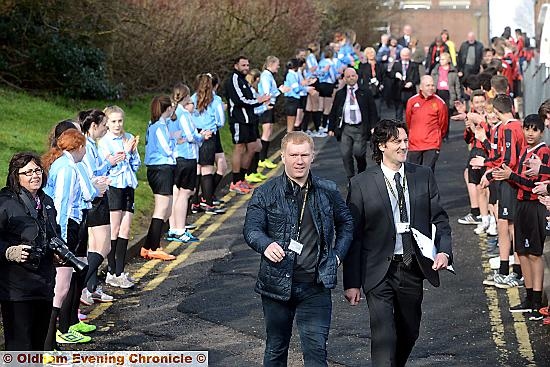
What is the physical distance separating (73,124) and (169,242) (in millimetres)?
4550

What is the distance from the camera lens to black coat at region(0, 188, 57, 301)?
838 centimetres

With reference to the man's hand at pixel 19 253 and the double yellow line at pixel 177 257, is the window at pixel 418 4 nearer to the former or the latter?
the double yellow line at pixel 177 257

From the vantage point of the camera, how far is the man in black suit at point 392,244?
321 inches

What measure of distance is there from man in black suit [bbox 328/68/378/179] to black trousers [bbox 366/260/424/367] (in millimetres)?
9484

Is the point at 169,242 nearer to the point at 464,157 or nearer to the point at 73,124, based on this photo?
the point at 73,124

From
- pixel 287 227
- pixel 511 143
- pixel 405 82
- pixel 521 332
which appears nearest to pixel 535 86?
pixel 405 82

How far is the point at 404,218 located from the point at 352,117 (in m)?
9.49

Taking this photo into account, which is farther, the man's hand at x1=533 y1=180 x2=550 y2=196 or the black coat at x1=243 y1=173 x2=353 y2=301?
the man's hand at x1=533 y1=180 x2=550 y2=196

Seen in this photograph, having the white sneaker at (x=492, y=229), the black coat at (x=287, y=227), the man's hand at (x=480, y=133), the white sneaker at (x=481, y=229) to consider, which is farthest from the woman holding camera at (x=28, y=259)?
the white sneaker at (x=481, y=229)

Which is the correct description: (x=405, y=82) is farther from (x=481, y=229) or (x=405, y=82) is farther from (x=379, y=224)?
(x=379, y=224)

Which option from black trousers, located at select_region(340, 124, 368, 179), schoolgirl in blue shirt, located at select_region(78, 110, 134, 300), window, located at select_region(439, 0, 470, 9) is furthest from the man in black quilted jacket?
window, located at select_region(439, 0, 470, 9)

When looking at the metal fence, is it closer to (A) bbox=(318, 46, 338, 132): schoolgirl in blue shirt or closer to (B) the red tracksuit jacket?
(B) the red tracksuit jacket

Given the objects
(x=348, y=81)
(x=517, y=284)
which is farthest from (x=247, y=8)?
(x=517, y=284)

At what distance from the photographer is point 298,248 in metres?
7.79
